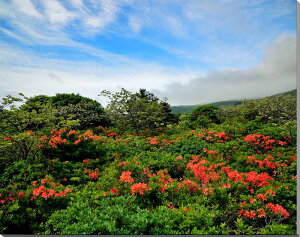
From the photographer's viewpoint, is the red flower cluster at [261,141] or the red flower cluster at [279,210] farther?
the red flower cluster at [261,141]

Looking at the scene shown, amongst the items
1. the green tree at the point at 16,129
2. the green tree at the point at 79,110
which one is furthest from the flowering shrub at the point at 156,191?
the green tree at the point at 79,110

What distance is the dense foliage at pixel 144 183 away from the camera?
2.66 metres

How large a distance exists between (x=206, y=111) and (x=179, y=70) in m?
17.5

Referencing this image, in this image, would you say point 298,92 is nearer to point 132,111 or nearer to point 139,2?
point 139,2

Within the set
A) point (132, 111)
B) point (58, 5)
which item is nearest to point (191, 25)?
→ point (58, 5)

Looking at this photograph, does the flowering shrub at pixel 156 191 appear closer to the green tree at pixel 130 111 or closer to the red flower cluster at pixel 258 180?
the red flower cluster at pixel 258 180

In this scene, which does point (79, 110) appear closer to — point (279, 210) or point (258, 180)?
point (258, 180)

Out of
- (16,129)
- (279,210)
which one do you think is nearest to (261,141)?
(279,210)

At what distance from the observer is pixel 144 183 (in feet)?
11.8

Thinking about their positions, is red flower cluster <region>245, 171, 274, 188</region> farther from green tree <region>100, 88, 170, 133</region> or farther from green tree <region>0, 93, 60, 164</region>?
green tree <region>100, 88, 170, 133</region>

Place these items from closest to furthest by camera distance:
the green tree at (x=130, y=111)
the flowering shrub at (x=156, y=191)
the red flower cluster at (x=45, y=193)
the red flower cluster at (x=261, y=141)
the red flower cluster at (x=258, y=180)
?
1. the flowering shrub at (x=156, y=191)
2. the red flower cluster at (x=45, y=193)
3. the red flower cluster at (x=258, y=180)
4. the red flower cluster at (x=261, y=141)
5. the green tree at (x=130, y=111)

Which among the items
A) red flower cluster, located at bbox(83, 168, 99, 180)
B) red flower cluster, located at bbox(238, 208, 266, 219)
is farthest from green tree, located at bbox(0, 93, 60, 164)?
red flower cluster, located at bbox(238, 208, 266, 219)

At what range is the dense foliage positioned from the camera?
266cm

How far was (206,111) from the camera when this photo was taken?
2133 centimetres
